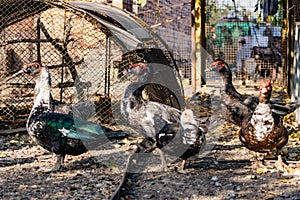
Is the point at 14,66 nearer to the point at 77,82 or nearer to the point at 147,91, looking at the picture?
the point at 77,82

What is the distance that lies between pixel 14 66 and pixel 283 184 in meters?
7.71

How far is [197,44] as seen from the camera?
11.3 metres

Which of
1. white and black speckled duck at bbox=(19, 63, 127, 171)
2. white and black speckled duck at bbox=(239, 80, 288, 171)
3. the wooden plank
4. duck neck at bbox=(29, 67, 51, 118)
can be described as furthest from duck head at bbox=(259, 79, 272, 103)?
the wooden plank

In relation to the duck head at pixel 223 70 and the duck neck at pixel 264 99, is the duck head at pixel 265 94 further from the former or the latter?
the duck head at pixel 223 70

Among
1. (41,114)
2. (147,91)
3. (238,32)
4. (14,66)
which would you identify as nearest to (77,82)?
(147,91)

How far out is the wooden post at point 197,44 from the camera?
11266 millimetres

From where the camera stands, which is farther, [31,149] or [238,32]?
[238,32]

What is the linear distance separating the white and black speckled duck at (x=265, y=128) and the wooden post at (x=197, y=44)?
5986mm

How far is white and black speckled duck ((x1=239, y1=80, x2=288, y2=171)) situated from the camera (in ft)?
17.0

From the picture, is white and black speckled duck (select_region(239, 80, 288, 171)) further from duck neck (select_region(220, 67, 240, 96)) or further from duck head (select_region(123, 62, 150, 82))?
duck head (select_region(123, 62, 150, 82))

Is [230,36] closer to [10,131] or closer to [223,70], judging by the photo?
[223,70]

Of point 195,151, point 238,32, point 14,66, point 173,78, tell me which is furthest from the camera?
point 238,32

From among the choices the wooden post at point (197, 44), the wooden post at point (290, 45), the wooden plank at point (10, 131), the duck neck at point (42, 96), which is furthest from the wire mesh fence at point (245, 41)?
the duck neck at point (42, 96)

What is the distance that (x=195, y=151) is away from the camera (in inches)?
209
